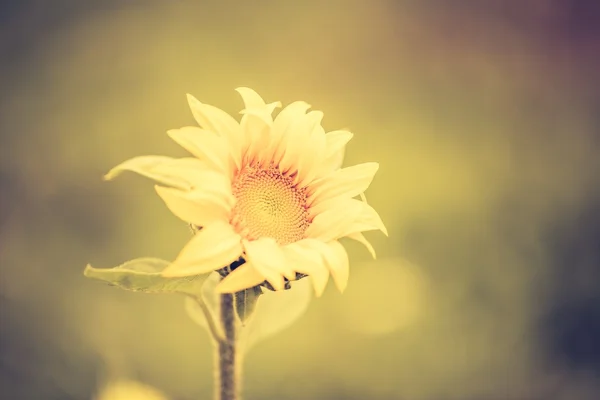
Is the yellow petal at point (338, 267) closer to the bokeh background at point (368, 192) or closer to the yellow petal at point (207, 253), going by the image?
the yellow petal at point (207, 253)

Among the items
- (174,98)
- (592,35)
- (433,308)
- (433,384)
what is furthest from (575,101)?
(174,98)

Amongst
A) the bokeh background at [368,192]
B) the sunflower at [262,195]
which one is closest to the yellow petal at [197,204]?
the sunflower at [262,195]

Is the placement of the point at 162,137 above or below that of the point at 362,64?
below

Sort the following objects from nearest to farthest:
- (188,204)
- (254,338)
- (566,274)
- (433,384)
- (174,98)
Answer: (188,204) < (254,338) < (433,384) < (566,274) < (174,98)

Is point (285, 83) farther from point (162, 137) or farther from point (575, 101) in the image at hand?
point (575, 101)

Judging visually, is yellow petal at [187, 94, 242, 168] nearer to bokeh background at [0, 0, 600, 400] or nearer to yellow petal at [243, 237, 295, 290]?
yellow petal at [243, 237, 295, 290]

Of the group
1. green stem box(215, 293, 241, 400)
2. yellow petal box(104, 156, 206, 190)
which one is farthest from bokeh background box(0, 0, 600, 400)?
yellow petal box(104, 156, 206, 190)
